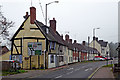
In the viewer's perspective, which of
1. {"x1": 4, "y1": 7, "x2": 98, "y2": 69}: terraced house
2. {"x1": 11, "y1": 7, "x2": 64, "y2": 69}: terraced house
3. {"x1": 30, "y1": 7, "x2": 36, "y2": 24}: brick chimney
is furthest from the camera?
{"x1": 30, "y1": 7, "x2": 36, "y2": 24}: brick chimney

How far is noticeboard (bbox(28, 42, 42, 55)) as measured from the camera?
36281 mm


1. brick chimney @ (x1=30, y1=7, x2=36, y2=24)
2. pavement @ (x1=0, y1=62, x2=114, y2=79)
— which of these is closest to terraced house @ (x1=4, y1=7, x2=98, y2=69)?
brick chimney @ (x1=30, y1=7, x2=36, y2=24)

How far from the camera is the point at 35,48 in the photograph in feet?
120

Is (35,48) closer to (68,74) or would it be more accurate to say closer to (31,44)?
(31,44)

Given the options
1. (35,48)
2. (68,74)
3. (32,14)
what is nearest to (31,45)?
(35,48)

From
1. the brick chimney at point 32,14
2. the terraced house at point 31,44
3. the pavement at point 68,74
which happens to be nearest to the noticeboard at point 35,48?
the terraced house at point 31,44

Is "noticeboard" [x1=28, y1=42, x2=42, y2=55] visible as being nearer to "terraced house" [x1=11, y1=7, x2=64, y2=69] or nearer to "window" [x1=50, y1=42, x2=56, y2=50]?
"terraced house" [x1=11, y1=7, x2=64, y2=69]

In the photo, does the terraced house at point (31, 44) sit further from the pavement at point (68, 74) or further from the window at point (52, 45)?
the pavement at point (68, 74)

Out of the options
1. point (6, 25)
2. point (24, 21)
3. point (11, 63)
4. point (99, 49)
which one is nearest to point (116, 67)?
point (11, 63)

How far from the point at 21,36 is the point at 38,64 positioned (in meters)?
6.30

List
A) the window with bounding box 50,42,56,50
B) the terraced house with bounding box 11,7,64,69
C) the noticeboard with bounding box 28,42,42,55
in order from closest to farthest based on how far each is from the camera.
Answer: the noticeboard with bounding box 28,42,42,55 < the terraced house with bounding box 11,7,64,69 < the window with bounding box 50,42,56,50

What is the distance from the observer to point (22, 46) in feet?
128

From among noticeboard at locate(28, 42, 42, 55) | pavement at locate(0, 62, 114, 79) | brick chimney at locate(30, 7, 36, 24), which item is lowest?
pavement at locate(0, 62, 114, 79)

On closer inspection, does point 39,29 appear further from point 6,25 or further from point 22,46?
point 6,25
